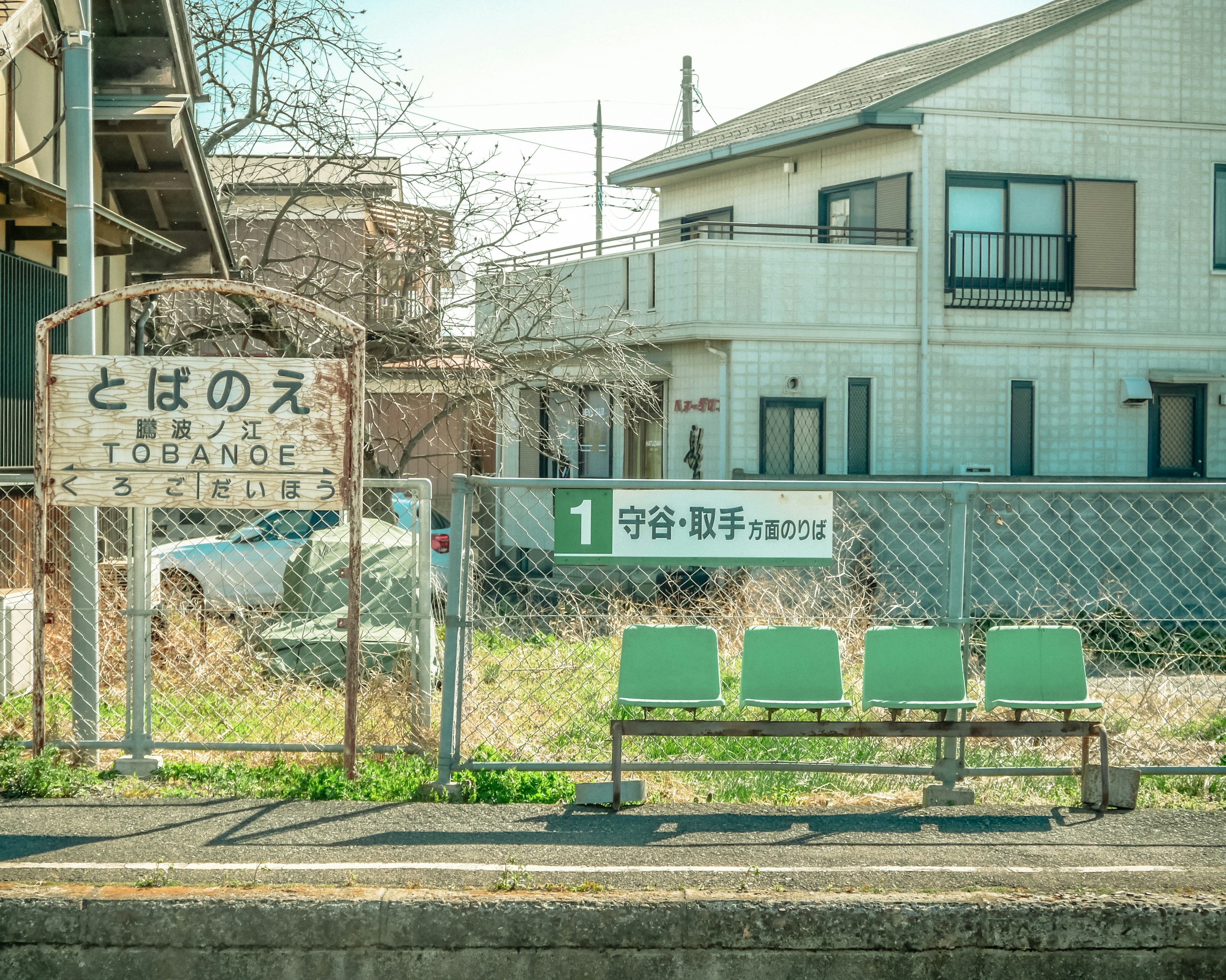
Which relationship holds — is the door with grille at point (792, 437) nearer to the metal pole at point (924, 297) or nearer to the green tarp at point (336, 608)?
the metal pole at point (924, 297)

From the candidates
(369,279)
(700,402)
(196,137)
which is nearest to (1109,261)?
(700,402)

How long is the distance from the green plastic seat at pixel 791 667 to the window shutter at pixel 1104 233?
1418cm

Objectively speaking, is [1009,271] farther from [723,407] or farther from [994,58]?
[723,407]

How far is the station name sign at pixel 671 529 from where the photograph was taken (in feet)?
17.6

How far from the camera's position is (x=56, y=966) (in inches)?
152

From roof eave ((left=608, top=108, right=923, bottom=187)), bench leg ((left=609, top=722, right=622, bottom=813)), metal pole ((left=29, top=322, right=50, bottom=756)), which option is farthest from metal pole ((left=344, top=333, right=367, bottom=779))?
roof eave ((left=608, top=108, right=923, bottom=187))

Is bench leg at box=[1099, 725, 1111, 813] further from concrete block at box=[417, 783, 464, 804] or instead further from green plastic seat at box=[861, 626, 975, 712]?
concrete block at box=[417, 783, 464, 804]

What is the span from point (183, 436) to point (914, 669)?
3.65 meters

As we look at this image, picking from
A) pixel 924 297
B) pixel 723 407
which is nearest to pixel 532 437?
pixel 723 407

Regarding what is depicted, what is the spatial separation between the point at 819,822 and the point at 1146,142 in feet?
53.9

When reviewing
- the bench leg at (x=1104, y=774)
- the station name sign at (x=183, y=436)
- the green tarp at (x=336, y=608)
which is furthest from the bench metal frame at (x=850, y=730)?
the green tarp at (x=336, y=608)

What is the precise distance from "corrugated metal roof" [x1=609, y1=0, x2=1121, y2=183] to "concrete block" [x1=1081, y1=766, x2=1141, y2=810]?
13360mm

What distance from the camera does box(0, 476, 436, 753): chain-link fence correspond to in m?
5.75

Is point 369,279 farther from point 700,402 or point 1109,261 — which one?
point 1109,261
